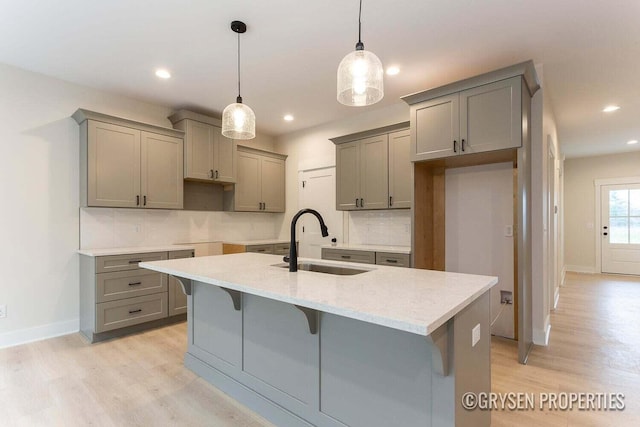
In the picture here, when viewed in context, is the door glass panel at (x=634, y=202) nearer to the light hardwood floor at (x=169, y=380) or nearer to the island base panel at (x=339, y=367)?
the light hardwood floor at (x=169, y=380)

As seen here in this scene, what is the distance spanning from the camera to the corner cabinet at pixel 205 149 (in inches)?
164

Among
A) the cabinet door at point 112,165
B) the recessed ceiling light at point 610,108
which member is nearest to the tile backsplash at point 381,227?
the cabinet door at point 112,165

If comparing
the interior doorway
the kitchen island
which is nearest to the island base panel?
the kitchen island

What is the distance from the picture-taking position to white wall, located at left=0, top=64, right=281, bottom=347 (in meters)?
3.17

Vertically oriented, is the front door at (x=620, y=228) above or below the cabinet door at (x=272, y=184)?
below

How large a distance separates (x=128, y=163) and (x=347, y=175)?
270 centimetres

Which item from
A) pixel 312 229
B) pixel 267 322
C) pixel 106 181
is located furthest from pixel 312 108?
pixel 267 322

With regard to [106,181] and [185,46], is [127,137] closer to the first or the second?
[106,181]

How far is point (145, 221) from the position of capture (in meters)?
4.09

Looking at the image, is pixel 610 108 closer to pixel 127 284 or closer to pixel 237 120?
pixel 237 120

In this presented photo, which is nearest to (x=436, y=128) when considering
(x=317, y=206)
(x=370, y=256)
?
(x=370, y=256)

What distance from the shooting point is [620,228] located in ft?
22.6

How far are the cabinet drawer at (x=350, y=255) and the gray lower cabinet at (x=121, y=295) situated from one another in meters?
1.88

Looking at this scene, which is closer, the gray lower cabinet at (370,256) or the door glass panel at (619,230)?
the gray lower cabinet at (370,256)
